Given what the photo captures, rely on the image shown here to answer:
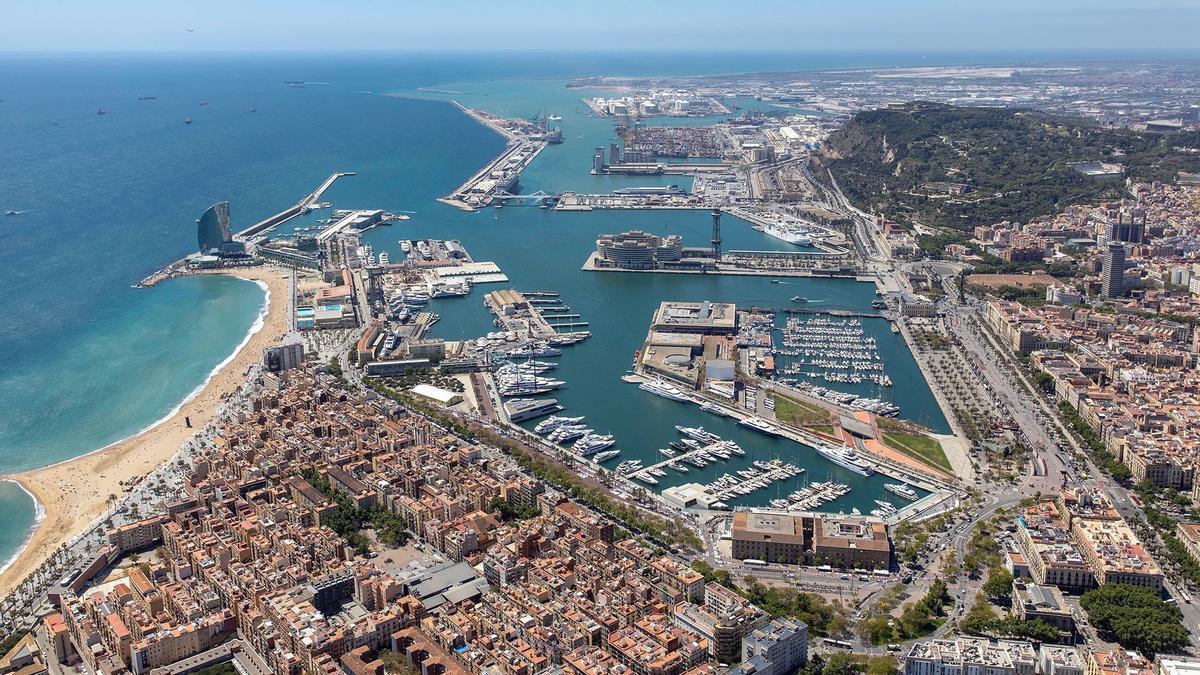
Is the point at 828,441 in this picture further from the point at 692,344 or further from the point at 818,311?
the point at 818,311

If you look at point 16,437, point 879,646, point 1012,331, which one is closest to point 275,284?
point 16,437

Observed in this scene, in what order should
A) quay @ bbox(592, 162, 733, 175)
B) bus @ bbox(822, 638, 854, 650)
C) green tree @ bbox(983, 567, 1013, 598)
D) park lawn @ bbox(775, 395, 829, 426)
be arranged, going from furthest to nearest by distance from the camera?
quay @ bbox(592, 162, 733, 175) → park lawn @ bbox(775, 395, 829, 426) → green tree @ bbox(983, 567, 1013, 598) → bus @ bbox(822, 638, 854, 650)

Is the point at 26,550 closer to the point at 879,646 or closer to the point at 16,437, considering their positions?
the point at 16,437

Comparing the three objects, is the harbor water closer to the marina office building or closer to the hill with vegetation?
the marina office building

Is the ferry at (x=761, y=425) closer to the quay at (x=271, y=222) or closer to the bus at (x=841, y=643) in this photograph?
the bus at (x=841, y=643)

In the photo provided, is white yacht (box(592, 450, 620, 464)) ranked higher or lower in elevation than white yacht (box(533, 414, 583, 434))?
lower

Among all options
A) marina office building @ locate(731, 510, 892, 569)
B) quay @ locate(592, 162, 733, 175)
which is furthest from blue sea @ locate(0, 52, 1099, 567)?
marina office building @ locate(731, 510, 892, 569)

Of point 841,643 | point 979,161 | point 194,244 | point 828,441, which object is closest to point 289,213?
point 194,244
